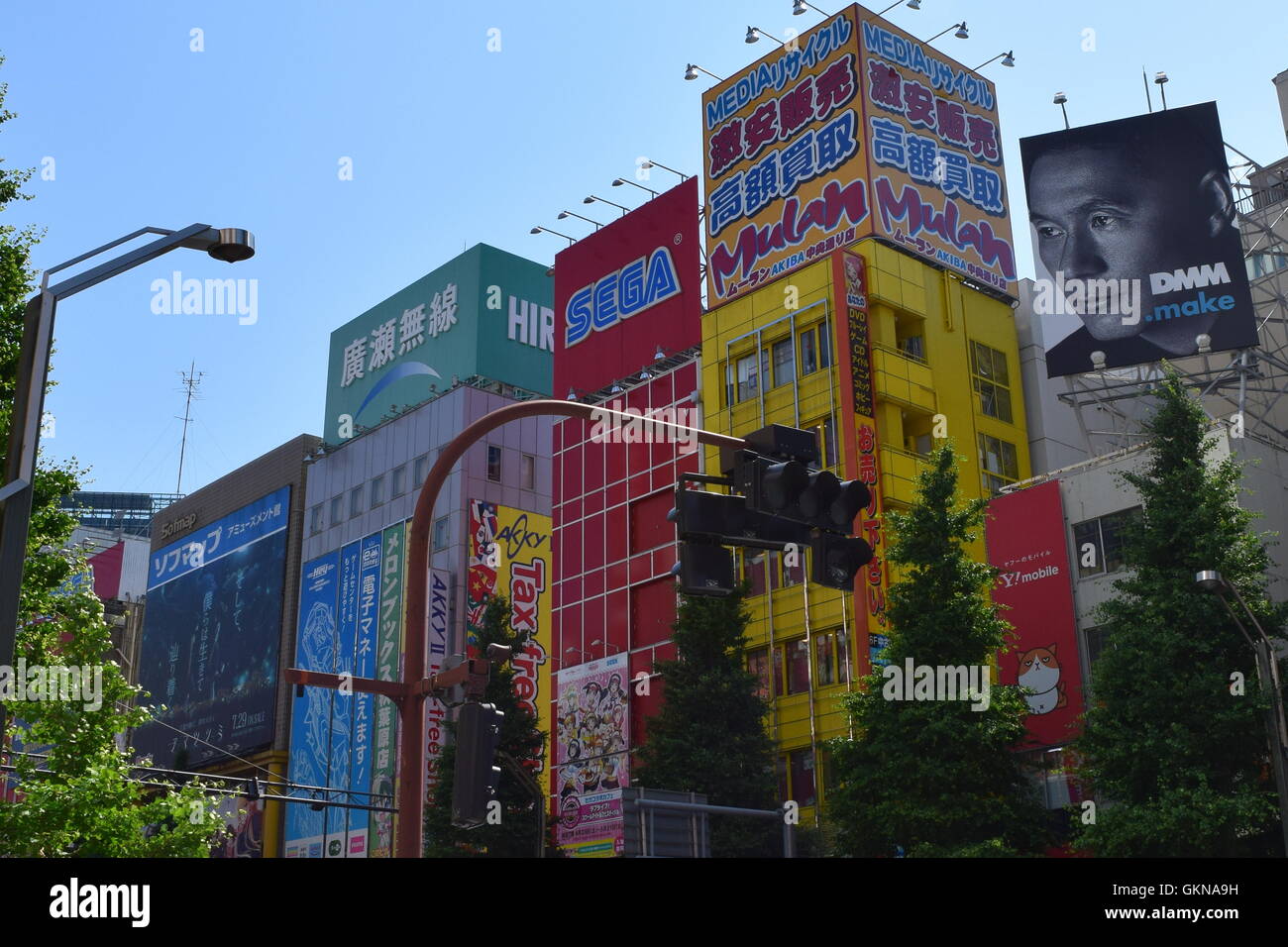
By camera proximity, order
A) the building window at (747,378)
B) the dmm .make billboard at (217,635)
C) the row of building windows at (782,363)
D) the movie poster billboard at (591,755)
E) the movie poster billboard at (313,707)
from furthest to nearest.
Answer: the dmm .make billboard at (217,635) < the movie poster billboard at (313,707) < the building window at (747,378) < the movie poster billboard at (591,755) < the row of building windows at (782,363)

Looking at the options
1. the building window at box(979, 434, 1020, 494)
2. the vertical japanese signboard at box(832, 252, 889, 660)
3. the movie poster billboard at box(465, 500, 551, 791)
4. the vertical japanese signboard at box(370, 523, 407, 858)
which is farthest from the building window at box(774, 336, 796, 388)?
the vertical japanese signboard at box(370, 523, 407, 858)

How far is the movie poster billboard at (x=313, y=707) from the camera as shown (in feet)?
225

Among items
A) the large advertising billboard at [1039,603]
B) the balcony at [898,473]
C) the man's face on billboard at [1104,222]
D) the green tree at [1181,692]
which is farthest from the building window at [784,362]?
the green tree at [1181,692]

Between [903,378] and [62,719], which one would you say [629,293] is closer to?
[903,378]

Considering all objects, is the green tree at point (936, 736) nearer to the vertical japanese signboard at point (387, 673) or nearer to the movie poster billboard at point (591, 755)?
Answer: the movie poster billboard at point (591, 755)

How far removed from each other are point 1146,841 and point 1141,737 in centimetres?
212

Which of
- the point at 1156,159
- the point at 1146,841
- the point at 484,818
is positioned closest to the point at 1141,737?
the point at 1146,841

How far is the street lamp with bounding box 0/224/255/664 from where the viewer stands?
33.7ft

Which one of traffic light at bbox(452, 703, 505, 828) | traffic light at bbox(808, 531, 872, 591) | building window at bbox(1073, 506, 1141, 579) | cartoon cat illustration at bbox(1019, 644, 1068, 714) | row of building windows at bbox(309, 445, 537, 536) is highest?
row of building windows at bbox(309, 445, 537, 536)

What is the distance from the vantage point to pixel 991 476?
4994cm

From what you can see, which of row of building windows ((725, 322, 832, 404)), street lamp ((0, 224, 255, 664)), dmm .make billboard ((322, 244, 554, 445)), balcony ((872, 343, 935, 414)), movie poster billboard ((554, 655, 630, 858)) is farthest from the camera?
dmm .make billboard ((322, 244, 554, 445))

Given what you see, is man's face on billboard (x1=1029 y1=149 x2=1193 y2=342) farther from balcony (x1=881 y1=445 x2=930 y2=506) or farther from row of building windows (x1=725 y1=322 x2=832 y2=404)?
row of building windows (x1=725 y1=322 x2=832 y2=404)

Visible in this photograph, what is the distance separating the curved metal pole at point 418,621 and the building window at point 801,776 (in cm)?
3292

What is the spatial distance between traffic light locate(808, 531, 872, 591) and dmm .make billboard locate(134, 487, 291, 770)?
219 ft
